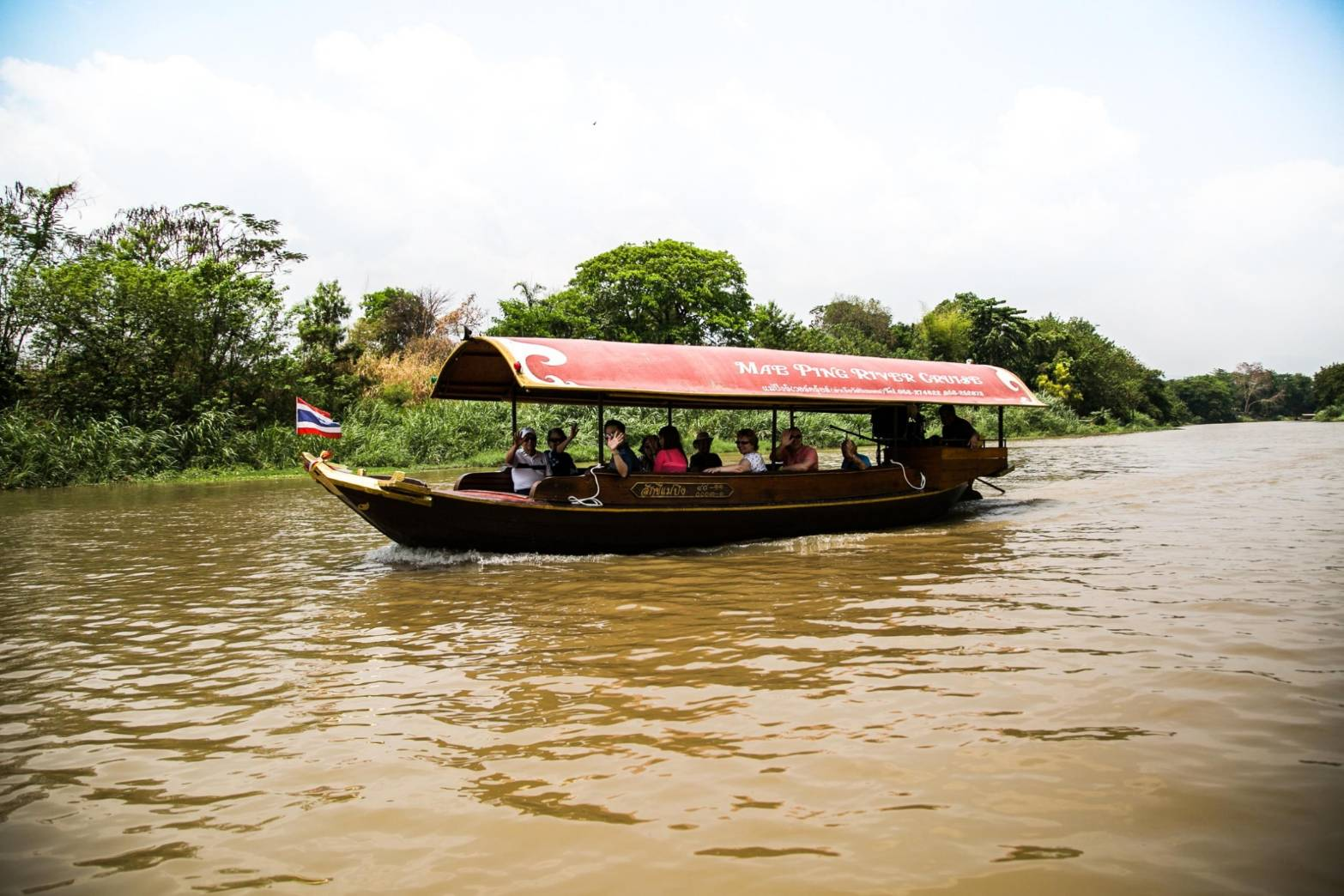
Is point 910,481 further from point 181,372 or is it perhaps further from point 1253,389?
point 1253,389

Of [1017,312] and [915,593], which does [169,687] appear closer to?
[915,593]

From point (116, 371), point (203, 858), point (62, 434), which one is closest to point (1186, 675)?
point (203, 858)

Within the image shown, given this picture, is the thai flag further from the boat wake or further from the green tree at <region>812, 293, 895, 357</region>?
the green tree at <region>812, 293, 895, 357</region>

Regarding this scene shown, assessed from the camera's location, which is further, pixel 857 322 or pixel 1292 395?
pixel 1292 395

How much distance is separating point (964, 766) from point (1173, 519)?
28.9 feet

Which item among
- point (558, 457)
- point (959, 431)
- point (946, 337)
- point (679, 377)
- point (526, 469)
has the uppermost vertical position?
point (946, 337)

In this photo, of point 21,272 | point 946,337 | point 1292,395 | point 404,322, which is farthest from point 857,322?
point 1292,395

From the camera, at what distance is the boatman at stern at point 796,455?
1099 cm

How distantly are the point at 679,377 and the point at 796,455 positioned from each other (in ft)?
7.64

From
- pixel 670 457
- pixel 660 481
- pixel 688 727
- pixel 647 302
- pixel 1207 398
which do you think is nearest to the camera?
pixel 688 727

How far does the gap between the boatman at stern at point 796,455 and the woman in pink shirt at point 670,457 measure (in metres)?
1.53

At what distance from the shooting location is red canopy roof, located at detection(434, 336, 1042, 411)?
8.90 meters

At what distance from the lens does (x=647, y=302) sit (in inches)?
1608

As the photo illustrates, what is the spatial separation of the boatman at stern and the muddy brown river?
244 centimetres
